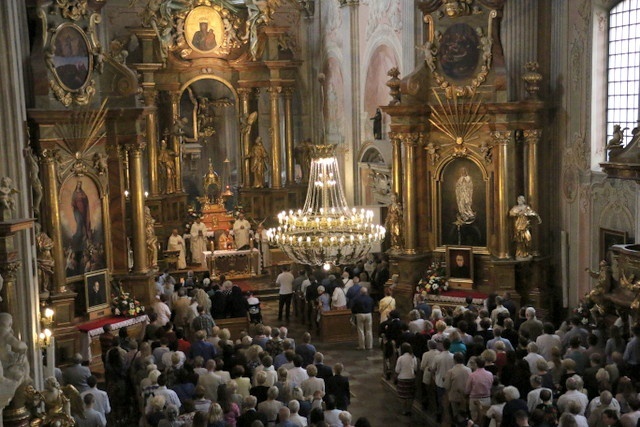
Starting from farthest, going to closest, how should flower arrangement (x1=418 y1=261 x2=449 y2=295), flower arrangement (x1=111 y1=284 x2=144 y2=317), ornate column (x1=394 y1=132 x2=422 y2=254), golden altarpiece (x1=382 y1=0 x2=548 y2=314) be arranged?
ornate column (x1=394 y1=132 x2=422 y2=254), flower arrangement (x1=418 y1=261 x2=449 y2=295), golden altarpiece (x1=382 y1=0 x2=548 y2=314), flower arrangement (x1=111 y1=284 x2=144 y2=317)

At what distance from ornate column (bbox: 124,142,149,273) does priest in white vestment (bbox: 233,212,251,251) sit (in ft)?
22.4

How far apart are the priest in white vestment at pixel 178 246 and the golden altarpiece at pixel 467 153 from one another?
7.80m

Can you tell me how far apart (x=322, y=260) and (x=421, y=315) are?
229 centimetres

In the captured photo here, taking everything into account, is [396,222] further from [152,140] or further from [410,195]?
[152,140]

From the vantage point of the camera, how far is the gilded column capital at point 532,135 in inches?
791

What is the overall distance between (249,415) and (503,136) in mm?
11165

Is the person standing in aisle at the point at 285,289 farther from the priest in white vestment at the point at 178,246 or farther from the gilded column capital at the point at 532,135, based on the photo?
the gilded column capital at the point at 532,135

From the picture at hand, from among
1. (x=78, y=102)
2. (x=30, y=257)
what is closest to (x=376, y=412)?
(x=30, y=257)

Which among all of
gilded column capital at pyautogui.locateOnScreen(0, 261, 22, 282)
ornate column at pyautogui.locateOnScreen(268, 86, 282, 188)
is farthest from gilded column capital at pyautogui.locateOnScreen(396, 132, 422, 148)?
gilded column capital at pyautogui.locateOnScreen(0, 261, 22, 282)

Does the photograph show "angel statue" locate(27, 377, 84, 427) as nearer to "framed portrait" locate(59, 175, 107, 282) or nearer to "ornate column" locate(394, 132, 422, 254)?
"framed portrait" locate(59, 175, 107, 282)

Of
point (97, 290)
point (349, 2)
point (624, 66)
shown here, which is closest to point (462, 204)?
point (624, 66)

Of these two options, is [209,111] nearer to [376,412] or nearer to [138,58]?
[138,58]

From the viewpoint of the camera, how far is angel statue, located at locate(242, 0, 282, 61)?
27891 millimetres

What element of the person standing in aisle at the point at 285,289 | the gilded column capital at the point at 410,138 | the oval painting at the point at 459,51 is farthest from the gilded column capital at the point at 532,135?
the person standing in aisle at the point at 285,289
